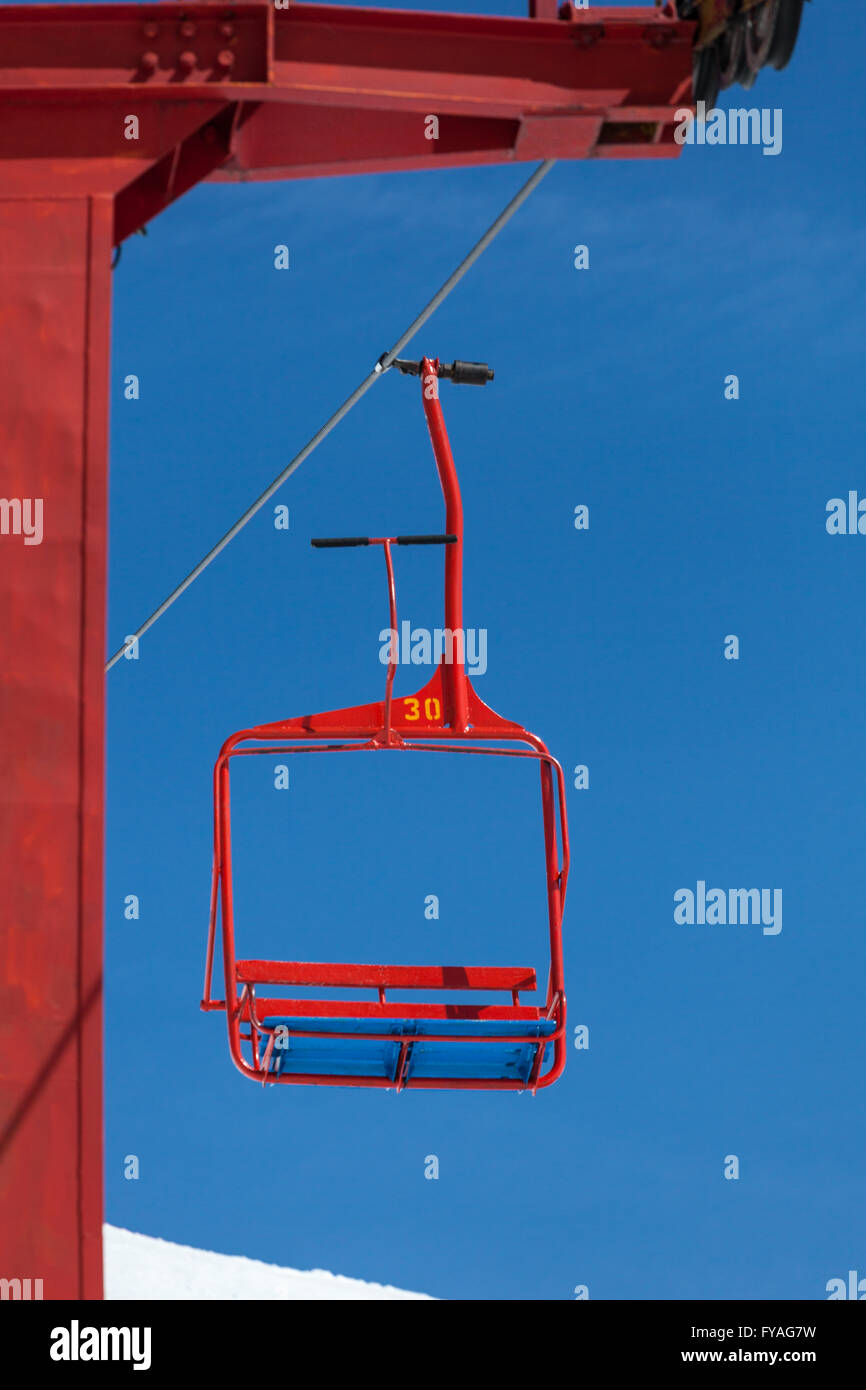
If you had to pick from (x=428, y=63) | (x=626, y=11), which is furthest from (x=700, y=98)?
(x=428, y=63)

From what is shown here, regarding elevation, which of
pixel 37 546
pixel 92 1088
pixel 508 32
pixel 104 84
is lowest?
pixel 92 1088

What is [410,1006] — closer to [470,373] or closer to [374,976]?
[374,976]

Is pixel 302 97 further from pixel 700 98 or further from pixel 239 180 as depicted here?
pixel 700 98

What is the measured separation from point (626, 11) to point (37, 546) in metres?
2.81

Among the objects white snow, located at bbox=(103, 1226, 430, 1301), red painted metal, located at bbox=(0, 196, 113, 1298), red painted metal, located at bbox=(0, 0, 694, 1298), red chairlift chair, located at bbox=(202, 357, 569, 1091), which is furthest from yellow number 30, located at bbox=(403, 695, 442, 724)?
white snow, located at bbox=(103, 1226, 430, 1301)

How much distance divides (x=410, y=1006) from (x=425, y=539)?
86.0 inches

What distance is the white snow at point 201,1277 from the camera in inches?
993

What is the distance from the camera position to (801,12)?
4.95m

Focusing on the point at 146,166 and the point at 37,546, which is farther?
the point at 146,166

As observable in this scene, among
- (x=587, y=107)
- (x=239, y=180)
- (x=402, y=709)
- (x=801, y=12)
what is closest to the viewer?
(x=801, y=12)

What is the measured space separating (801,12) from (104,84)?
7.47ft

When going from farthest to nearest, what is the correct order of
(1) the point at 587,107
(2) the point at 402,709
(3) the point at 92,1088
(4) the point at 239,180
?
(2) the point at 402,709 → (4) the point at 239,180 → (1) the point at 587,107 → (3) the point at 92,1088

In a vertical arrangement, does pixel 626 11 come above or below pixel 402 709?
above

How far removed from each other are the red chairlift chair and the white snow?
1900 cm
